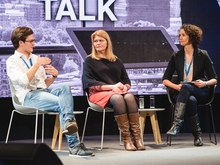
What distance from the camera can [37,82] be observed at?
4.25m

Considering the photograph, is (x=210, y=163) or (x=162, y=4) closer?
(x=210, y=163)

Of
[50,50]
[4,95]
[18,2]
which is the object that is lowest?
[4,95]

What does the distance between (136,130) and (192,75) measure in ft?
3.39

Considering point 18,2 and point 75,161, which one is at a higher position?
point 18,2

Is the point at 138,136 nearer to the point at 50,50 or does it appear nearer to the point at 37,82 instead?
the point at 37,82

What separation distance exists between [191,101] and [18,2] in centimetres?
243

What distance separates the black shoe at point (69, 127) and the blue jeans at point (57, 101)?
0.18 ft

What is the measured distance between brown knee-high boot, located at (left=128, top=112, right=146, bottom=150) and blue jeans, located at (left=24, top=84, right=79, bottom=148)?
0.67 m

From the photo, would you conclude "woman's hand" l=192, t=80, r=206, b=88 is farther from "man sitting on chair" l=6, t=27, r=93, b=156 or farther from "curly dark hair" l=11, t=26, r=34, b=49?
"curly dark hair" l=11, t=26, r=34, b=49

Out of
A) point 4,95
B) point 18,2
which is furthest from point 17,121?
point 18,2

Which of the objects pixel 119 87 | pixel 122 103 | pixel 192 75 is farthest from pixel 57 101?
pixel 192 75

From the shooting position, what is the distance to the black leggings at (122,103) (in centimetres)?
421

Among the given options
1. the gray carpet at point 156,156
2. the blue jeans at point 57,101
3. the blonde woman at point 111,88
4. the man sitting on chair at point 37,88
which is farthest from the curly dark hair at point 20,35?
the gray carpet at point 156,156

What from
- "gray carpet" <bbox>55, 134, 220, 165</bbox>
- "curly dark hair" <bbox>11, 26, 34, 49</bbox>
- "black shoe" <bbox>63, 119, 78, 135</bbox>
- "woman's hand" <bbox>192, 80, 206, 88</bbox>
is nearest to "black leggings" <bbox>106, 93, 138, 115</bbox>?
"gray carpet" <bbox>55, 134, 220, 165</bbox>
